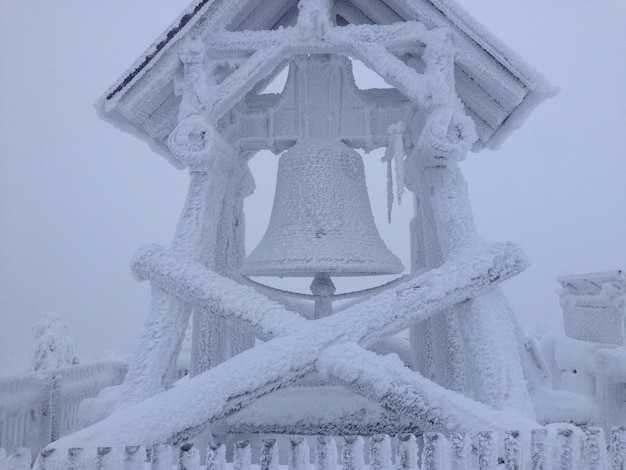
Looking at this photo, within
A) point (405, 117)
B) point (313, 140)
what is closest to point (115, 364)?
point (313, 140)

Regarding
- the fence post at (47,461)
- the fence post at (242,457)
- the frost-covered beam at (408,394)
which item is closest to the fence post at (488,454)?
the frost-covered beam at (408,394)

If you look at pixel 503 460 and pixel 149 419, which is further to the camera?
pixel 149 419

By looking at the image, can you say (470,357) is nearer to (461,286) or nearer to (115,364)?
(461,286)

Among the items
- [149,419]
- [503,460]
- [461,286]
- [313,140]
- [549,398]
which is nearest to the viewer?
[503,460]

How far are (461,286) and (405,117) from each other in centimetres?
145

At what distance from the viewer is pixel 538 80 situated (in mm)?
2564

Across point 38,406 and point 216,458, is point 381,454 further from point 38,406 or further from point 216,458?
point 38,406

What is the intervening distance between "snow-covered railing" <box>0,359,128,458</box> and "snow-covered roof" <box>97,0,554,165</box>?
1645mm

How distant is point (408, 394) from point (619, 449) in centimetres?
63

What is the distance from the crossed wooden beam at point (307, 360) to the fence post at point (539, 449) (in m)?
0.18

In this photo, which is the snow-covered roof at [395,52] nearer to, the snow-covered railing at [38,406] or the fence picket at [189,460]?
the snow-covered railing at [38,406]

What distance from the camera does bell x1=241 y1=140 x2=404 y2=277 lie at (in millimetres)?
2715

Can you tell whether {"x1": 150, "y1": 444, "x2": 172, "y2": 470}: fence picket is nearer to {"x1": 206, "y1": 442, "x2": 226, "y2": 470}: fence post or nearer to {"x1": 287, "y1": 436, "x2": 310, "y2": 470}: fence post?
{"x1": 206, "y1": 442, "x2": 226, "y2": 470}: fence post

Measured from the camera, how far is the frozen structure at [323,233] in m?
1.93
